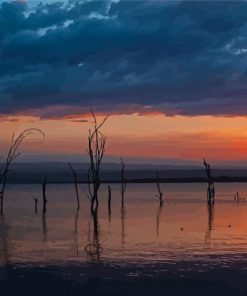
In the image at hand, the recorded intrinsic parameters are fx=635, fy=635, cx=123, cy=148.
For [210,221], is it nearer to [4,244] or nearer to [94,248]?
[94,248]

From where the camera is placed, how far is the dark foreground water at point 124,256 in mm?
15219

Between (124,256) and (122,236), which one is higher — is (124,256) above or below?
below

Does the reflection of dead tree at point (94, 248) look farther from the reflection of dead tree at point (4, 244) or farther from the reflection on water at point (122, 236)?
the reflection of dead tree at point (4, 244)

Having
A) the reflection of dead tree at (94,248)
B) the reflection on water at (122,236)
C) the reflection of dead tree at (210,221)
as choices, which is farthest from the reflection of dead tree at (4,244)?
the reflection of dead tree at (210,221)

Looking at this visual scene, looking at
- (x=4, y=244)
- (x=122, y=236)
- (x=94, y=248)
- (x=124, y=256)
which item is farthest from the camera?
(x=122, y=236)

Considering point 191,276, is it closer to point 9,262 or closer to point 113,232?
point 9,262

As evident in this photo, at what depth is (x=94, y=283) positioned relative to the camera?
15.5 m

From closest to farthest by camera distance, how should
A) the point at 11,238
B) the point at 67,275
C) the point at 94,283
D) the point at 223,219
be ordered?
1. the point at 94,283
2. the point at 67,275
3. the point at 11,238
4. the point at 223,219

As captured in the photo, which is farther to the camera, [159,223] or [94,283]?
[159,223]

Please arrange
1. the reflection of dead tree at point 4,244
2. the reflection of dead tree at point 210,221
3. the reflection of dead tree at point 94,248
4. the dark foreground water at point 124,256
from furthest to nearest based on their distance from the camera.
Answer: the reflection of dead tree at point 210,221 < the reflection of dead tree at point 94,248 < the reflection of dead tree at point 4,244 < the dark foreground water at point 124,256

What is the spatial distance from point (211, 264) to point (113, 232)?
1086 cm

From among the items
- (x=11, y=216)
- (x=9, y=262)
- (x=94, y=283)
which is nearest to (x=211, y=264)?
(x=94, y=283)

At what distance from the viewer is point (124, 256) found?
792 inches

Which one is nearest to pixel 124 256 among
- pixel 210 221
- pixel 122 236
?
pixel 122 236
